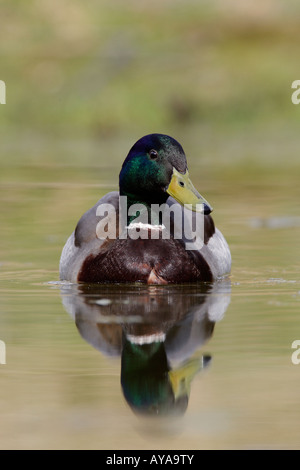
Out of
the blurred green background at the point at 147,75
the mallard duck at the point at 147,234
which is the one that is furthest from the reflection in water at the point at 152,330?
the blurred green background at the point at 147,75

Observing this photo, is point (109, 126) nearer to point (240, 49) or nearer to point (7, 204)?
point (240, 49)

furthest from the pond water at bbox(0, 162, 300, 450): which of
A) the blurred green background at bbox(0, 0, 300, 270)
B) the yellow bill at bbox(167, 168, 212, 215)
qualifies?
the blurred green background at bbox(0, 0, 300, 270)

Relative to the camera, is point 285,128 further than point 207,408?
Yes

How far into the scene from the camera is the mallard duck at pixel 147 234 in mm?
8211

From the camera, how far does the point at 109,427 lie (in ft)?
16.2

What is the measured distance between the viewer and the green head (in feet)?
27.2

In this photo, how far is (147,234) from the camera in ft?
27.6

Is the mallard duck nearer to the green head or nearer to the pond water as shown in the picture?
the green head

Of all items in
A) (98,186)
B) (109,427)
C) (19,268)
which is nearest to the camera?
(109,427)

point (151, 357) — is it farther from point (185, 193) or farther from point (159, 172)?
point (159, 172)

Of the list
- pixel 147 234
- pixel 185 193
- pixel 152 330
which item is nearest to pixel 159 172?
pixel 185 193

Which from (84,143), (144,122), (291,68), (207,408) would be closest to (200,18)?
(291,68)
